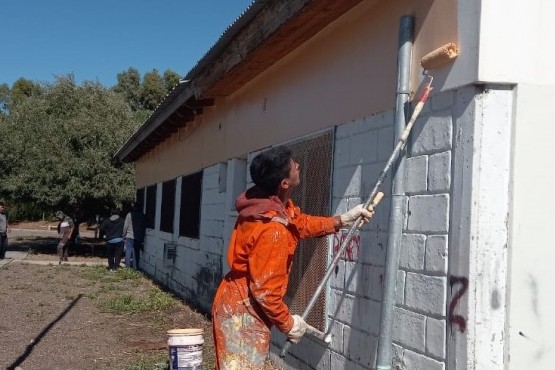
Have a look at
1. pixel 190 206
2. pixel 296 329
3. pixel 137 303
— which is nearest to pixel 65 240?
pixel 190 206

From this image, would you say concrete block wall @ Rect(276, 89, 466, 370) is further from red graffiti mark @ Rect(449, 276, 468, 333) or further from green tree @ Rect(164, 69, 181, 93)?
green tree @ Rect(164, 69, 181, 93)

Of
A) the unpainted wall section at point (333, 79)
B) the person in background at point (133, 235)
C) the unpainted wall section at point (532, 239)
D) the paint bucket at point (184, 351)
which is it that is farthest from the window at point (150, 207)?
the unpainted wall section at point (532, 239)

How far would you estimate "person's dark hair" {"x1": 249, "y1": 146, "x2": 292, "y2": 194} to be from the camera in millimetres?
4078

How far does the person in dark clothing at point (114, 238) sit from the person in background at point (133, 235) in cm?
15

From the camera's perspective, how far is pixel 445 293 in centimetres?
385

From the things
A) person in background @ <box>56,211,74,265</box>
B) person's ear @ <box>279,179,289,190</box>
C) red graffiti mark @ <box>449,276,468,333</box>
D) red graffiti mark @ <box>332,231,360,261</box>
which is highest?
person's ear @ <box>279,179,289,190</box>

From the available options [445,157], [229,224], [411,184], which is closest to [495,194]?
[445,157]

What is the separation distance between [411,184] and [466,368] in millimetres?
1191

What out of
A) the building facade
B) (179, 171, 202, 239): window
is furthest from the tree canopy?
the building facade

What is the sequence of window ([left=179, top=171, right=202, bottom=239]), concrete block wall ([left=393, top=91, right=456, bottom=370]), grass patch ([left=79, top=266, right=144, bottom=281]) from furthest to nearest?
grass patch ([left=79, top=266, right=144, bottom=281])
window ([left=179, top=171, right=202, bottom=239])
concrete block wall ([left=393, top=91, right=456, bottom=370])

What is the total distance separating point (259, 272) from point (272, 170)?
2.03ft

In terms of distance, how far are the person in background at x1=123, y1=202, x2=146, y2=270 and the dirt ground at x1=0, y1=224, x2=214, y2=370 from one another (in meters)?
1.43

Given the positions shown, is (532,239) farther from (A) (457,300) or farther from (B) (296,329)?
(B) (296,329)

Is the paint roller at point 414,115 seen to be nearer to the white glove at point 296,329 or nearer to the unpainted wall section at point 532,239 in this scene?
the white glove at point 296,329
